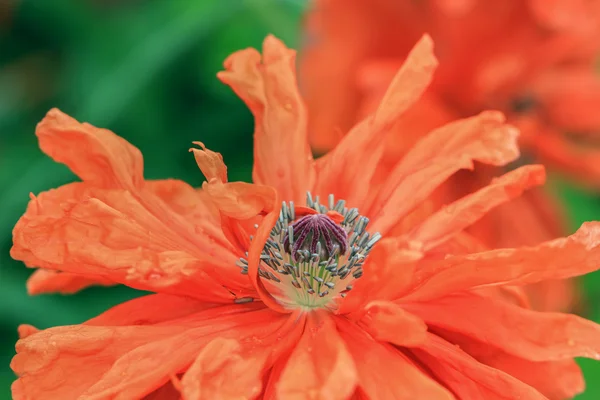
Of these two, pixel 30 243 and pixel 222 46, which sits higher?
pixel 222 46

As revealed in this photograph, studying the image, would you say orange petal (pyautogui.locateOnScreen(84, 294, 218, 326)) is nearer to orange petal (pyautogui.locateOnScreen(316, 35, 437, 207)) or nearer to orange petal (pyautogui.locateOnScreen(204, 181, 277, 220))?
orange petal (pyautogui.locateOnScreen(204, 181, 277, 220))

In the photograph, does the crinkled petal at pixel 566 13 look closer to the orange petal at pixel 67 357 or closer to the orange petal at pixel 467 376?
the orange petal at pixel 467 376

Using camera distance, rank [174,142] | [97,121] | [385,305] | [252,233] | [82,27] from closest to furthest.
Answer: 1. [385,305]
2. [252,233]
3. [97,121]
4. [174,142]
5. [82,27]

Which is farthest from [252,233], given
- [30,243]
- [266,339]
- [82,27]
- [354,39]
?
[82,27]

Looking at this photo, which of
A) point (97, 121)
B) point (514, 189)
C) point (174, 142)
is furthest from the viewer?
point (174, 142)

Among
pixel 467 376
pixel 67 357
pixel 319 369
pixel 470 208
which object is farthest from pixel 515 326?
pixel 67 357

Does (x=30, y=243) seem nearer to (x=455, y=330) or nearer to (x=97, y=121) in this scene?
(x=455, y=330)

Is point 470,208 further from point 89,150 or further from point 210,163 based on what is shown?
point 89,150

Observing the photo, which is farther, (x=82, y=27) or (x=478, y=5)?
(x=82, y=27)
